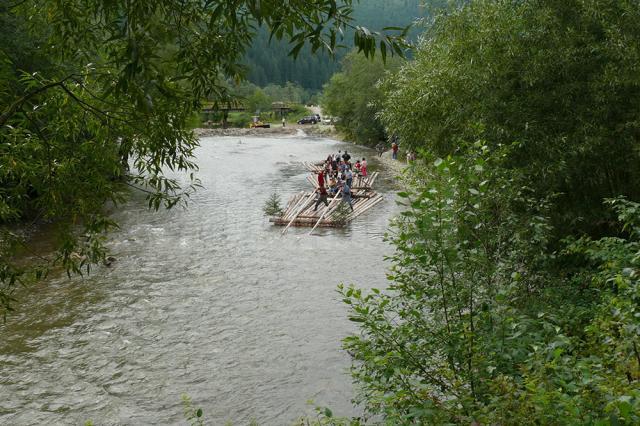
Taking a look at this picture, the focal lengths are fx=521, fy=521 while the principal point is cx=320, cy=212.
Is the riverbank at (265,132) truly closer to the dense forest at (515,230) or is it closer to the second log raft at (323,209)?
the second log raft at (323,209)

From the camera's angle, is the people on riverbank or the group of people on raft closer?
the group of people on raft

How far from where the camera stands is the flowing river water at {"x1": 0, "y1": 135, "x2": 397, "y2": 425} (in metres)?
10.1

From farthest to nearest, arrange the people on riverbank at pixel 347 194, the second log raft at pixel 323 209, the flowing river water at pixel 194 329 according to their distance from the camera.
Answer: the people on riverbank at pixel 347 194 → the second log raft at pixel 323 209 → the flowing river water at pixel 194 329

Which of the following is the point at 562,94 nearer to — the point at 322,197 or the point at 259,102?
the point at 322,197

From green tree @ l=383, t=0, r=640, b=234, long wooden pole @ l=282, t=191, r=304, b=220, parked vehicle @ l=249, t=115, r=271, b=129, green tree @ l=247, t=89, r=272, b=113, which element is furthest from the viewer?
green tree @ l=247, t=89, r=272, b=113

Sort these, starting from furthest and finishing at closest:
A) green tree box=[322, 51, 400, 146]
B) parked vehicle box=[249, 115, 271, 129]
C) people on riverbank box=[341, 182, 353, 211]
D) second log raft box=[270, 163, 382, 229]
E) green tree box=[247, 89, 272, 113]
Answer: green tree box=[247, 89, 272, 113]
parked vehicle box=[249, 115, 271, 129]
green tree box=[322, 51, 400, 146]
people on riverbank box=[341, 182, 353, 211]
second log raft box=[270, 163, 382, 229]

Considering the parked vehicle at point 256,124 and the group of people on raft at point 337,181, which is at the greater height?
the parked vehicle at point 256,124

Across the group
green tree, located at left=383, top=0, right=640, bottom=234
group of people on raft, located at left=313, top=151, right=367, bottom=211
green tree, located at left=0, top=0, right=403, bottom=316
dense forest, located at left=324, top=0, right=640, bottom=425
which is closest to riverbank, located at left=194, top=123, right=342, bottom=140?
group of people on raft, located at left=313, top=151, right=367, bottom=211

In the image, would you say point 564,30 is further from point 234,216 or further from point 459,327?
point 234,216

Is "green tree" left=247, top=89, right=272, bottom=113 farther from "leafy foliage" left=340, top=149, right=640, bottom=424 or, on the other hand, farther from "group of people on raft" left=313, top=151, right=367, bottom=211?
"leafy foliage" left=340, top=149, right=640, bottom=424

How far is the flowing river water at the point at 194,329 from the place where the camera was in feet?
33.2

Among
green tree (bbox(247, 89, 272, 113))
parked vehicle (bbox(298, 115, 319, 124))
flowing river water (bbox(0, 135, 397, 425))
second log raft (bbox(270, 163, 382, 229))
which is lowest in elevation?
flowing river water (bbox(0, 135, 397, 425))

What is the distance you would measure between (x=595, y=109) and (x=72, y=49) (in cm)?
961

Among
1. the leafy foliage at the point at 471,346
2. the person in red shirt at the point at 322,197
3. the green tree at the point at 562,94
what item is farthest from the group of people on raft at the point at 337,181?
the leafy foliage at the point at 471,346
